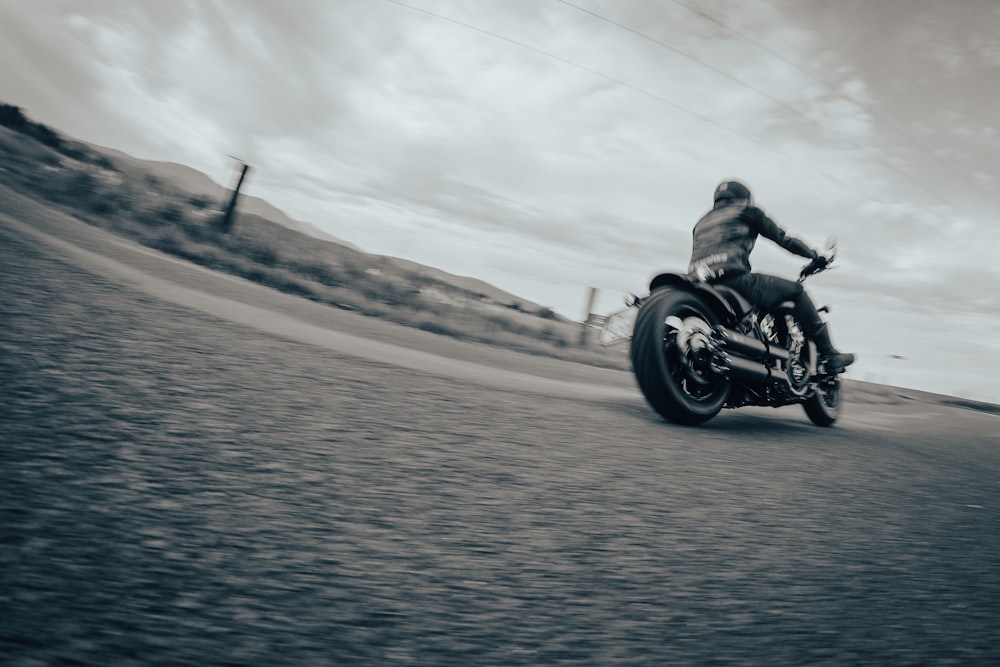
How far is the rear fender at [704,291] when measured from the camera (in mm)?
3504


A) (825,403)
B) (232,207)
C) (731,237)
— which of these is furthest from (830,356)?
(232,207)

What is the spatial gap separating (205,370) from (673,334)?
8.23 feet

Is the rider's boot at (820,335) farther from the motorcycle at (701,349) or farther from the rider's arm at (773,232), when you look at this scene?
the rider's arm at (773,232)

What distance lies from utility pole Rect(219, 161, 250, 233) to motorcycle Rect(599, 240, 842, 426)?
18124 mm

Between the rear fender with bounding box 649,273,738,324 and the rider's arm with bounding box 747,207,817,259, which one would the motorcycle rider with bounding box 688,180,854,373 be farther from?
the rear fender with bounding box 649,273,738,324

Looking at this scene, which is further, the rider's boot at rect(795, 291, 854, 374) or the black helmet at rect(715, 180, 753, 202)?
the rider's boot at rect(795, 291, 854, 374)

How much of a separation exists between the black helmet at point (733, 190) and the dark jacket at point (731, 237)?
34 mm

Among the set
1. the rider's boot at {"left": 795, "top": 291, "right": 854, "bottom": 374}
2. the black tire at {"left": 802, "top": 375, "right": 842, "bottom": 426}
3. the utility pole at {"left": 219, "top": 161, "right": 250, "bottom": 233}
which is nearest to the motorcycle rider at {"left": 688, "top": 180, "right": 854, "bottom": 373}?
the rider's boot at {"left": 795, "top": 291, "right": 854, "bottom": 374}

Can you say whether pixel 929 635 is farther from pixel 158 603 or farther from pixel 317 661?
pixel 158 603

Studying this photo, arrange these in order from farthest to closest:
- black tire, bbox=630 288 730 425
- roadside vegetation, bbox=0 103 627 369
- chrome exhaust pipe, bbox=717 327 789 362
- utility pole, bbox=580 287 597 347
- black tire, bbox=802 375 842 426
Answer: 1. utility pole, bbox=580 287 597 347
2. roadside vegetation, bbox=0 103 627 369
3. black tire, bbox=802 375 842 426
4. chrome exhaust pipe, bbox=717 327 789 362
5. black tire, bbox=630 288 730 425

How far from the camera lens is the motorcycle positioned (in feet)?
10.7

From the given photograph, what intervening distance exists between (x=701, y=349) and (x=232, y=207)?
19.3 metres

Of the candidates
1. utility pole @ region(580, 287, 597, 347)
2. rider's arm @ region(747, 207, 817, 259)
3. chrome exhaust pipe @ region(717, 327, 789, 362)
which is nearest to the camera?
chrome exhaust pipe @ region(717, 327, 789, 362)

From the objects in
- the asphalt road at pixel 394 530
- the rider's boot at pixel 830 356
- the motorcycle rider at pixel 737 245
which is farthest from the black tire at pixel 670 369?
the rider's boot at pixel 830 356
